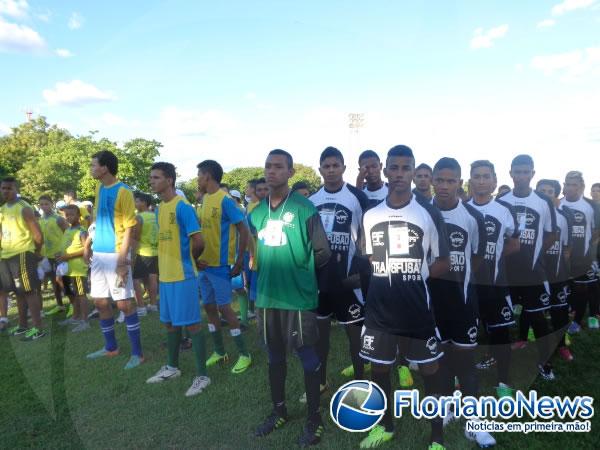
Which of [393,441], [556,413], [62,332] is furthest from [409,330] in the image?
[62,332]

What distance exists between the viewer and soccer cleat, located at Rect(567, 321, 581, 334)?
563 cm

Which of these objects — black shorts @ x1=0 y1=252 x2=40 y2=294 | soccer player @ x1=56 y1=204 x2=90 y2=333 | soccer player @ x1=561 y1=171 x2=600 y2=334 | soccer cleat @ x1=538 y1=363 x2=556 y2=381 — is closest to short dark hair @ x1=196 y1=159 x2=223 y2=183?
soccer player @ x1=56 y1=204 x2=90 y2=333

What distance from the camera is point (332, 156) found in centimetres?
395

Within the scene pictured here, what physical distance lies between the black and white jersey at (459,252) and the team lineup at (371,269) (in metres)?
0.01

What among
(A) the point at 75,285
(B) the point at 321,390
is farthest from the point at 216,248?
(A) the point at 75,285

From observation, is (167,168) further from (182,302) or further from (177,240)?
(182,302)

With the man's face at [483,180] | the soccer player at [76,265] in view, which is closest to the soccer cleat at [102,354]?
the soccer player at [76,265]

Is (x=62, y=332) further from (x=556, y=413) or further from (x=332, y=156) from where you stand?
(x=556, y=413)

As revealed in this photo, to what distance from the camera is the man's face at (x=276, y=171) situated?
3.28 metres

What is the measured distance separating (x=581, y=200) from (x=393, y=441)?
479 centimetres

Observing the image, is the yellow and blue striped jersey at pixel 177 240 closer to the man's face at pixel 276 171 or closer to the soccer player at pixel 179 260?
the soccer player at pixel 179 260

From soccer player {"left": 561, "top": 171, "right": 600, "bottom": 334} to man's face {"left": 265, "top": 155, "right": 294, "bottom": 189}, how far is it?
4627 mm

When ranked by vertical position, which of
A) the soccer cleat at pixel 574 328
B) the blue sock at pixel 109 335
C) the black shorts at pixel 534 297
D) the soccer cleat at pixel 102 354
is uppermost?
the black shorts at pixel 534 297

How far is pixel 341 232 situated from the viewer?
3.84 meters
